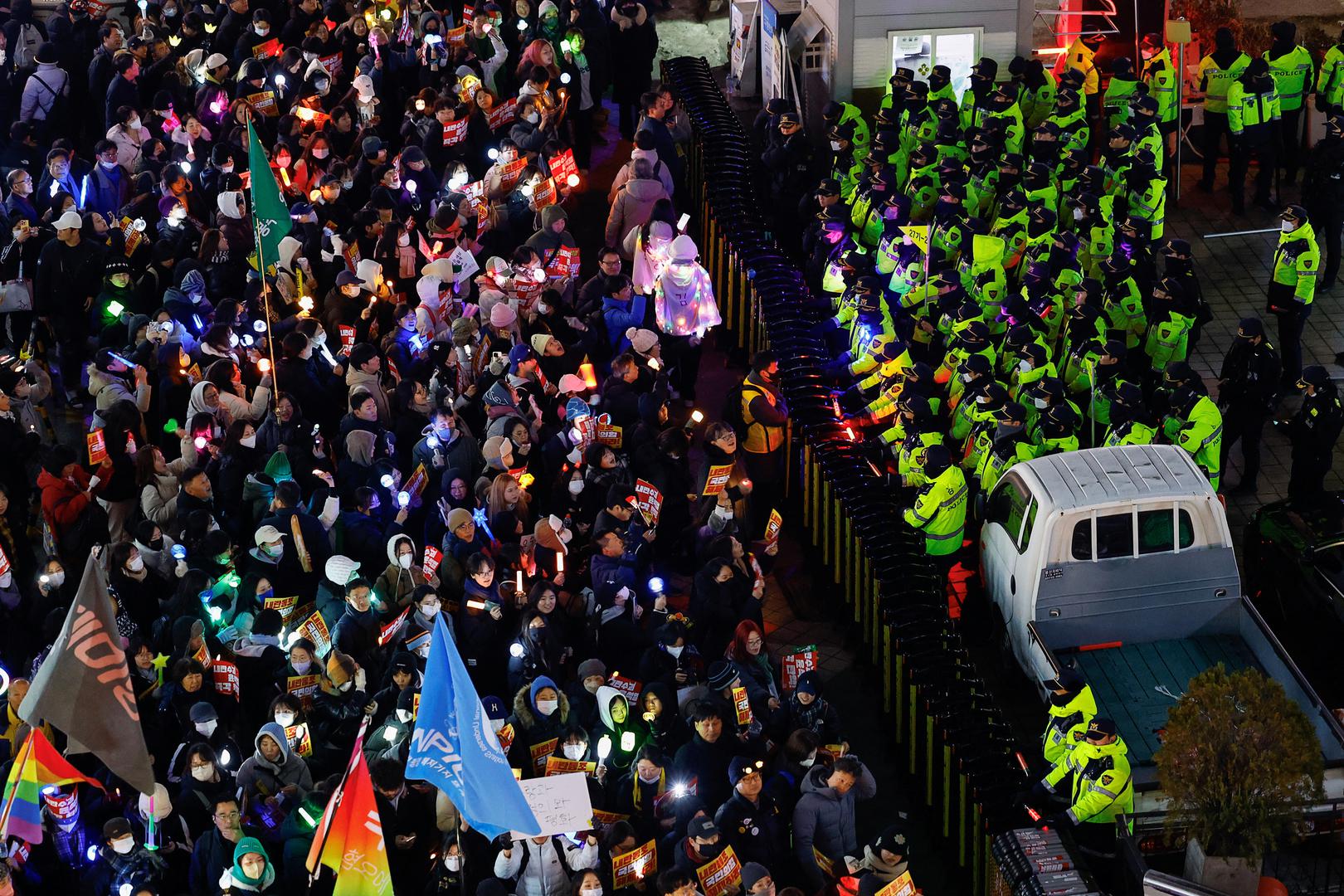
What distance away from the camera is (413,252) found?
17.9 m

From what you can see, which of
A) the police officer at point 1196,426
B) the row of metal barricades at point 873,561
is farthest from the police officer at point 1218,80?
the police officer at point 1196,426

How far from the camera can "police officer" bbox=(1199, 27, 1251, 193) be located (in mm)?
20641

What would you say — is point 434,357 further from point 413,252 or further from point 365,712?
point 365,712

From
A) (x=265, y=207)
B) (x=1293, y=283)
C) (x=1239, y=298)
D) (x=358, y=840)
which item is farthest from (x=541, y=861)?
(x=1239, y=298)

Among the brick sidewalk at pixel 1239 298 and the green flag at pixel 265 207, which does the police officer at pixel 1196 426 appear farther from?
the green flag at pixel 265 207

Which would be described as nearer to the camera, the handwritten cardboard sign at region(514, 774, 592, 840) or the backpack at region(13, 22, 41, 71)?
the handwritten cardboard sign at region(514, 774, 592, 840)

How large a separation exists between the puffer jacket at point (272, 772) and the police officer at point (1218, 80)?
13.0 meters

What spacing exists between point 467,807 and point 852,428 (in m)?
6.46

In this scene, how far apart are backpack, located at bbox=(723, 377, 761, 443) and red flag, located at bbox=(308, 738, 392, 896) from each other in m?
6.12

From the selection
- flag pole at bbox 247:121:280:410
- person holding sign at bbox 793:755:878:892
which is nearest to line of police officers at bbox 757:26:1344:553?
person holding sign at bbox 793:755:878:892

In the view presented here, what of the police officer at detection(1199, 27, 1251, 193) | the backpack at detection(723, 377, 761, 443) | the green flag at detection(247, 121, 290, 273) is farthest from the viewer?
the police officer at detection(1199, 27, 1251, 193)

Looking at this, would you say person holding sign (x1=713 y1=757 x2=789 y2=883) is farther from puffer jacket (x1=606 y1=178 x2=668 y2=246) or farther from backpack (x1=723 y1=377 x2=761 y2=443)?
puffer jacket (x1=606 y1=178 x2=668 y2=246)

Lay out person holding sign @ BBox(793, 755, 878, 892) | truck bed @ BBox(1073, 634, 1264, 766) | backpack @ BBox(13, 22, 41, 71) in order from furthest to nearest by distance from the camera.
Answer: backpack @ BBox(13, 22, 41, 71) < truck bed @ BBox(1073, 634, 1264, 766) < person holding sign @ BBox(793, 755, 878, 892)

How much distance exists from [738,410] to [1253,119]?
7.56 meters
